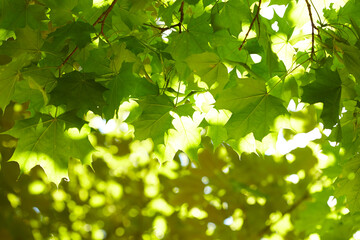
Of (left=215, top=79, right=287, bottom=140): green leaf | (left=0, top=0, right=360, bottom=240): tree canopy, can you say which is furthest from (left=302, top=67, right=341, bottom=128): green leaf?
(left=215, top=79, right=287, bottom=140): green leaf

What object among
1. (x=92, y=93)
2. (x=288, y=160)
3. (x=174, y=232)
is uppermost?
(x=288, y=160)

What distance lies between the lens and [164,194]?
3.90m

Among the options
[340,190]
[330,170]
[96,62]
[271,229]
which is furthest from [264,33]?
[271,229]

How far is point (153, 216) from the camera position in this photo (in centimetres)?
386

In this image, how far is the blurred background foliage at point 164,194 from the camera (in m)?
3.69

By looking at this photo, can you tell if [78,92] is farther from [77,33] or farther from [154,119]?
[154,119]

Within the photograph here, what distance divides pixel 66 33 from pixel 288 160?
3.04 meters

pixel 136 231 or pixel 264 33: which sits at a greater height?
pixel 136 231

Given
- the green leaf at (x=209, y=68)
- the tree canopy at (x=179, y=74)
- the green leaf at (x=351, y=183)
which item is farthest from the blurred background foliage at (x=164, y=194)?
the green leaf at (x=209, y=68)

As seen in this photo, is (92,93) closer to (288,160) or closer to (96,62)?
(96,62)

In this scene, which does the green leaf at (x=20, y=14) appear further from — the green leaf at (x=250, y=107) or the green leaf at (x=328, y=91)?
the green leaf at (x=328, y=91)

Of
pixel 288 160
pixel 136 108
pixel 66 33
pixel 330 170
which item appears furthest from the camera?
pixel 288 160

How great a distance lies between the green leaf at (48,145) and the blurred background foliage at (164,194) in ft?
6.55

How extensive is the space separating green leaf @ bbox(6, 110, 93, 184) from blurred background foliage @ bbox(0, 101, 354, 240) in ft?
6.55
